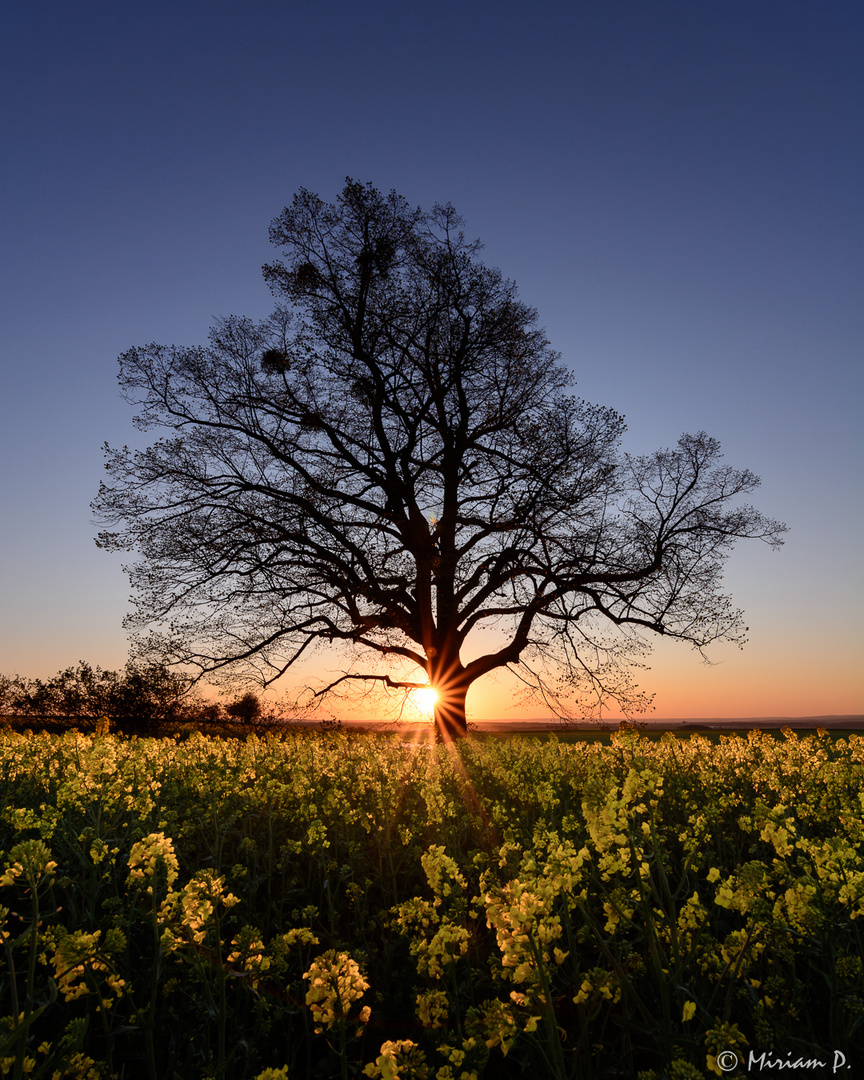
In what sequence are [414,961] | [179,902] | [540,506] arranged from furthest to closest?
[540,506] → [414,961] → [179,902]

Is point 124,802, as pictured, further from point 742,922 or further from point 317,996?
point 742,922

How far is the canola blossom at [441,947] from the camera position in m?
1.84

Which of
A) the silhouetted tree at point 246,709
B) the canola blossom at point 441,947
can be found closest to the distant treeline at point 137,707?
the silhouetted tree at point 246,709

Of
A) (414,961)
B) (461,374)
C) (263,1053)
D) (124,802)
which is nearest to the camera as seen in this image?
(263,1053)

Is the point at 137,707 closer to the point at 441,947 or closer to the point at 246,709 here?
the point at 246,709

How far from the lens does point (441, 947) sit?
2008 mm

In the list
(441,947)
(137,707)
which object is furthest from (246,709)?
(441,947)

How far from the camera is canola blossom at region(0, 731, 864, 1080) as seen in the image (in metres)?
1.84

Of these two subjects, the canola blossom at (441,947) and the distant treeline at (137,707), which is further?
the distant treeline at (137,707)

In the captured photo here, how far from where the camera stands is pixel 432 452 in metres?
19.2

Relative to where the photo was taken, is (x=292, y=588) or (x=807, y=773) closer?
(x=807, y=773)

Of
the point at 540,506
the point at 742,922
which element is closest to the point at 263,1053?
the point at 742,922

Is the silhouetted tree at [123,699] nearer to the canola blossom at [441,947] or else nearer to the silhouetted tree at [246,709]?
the silhouetted tree at [246,709]

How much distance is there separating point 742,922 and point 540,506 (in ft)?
44.0
